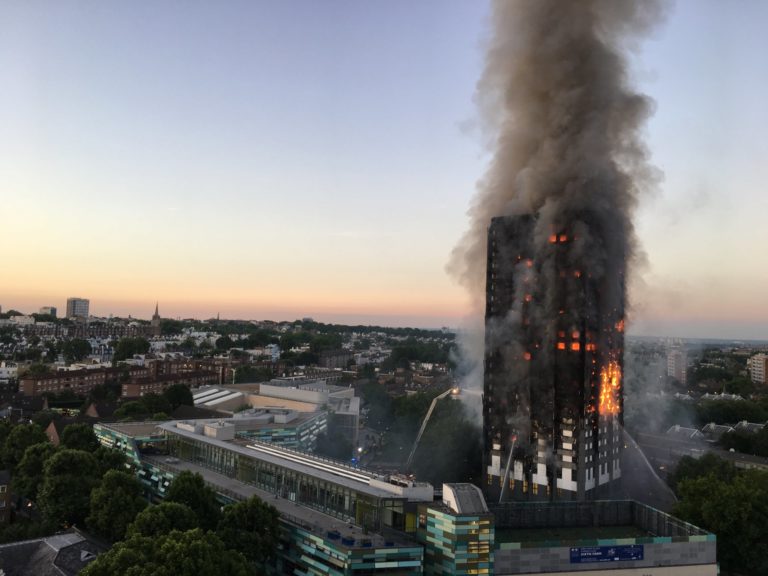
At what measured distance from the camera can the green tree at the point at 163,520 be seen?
3169 cm

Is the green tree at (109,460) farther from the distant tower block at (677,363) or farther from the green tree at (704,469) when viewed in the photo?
the distant tower block at (677,363)

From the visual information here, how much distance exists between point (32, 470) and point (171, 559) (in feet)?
88.5

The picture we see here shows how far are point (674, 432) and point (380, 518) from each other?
5616 centimetres

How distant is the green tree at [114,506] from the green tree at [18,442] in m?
17.7

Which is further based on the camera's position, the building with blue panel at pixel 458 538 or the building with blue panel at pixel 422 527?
the building with blue panel at pixel 422 527

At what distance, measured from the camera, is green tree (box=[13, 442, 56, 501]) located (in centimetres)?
4600

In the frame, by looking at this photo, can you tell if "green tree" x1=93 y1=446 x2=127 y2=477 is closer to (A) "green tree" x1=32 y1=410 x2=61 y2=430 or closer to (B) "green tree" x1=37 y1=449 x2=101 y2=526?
(B) "green tree" x1=37 y1=449 x2=101 y2=526

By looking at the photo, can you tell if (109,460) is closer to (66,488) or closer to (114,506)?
(66,488)

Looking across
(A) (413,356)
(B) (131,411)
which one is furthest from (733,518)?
(A) (413,356)

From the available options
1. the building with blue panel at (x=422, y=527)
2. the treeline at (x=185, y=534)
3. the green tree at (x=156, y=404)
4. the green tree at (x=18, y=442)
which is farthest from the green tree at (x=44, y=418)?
the treeline at (x=185, y=534)

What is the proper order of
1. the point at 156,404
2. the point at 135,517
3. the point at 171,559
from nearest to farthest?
1. the point at 171,559
2. the point at 135,517
3. the point at 156,404

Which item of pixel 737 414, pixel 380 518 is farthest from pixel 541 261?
pixel 737 414

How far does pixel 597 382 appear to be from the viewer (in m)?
49.2

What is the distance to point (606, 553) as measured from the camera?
34062 millimetres
